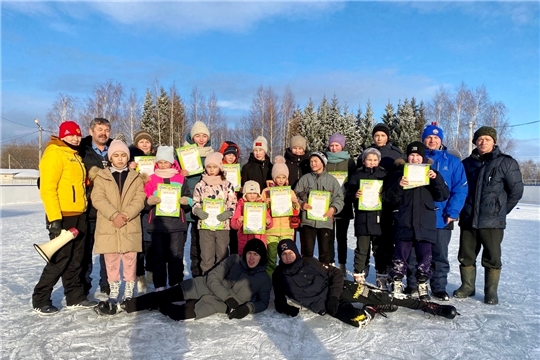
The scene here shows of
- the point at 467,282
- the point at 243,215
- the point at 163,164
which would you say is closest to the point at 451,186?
the point at 467,282

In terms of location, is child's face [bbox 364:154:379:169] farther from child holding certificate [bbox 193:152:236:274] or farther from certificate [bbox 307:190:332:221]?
child holding certificate [bbox 193:152:236:274]

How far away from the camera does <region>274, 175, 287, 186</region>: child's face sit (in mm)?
5572

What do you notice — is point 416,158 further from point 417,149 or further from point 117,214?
point 117,214

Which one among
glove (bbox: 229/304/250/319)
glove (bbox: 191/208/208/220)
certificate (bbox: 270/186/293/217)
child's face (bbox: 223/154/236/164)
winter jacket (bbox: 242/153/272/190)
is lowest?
glove (bbox: 229/304/250/319)

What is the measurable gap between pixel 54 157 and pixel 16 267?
12.2 feet

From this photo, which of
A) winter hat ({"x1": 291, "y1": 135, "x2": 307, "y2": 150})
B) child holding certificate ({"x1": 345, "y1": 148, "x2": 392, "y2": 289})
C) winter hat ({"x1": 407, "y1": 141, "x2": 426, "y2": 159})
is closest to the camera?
winter hat ({"x1": 407, "y1": 141, "x2": 426, "y2": 159})

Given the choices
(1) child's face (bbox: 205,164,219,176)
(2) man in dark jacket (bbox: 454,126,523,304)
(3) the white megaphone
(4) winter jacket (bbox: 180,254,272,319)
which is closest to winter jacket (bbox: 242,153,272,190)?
(1) child's face (bbox: 205,164,219,176)

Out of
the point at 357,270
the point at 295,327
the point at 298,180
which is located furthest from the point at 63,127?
the point at 357,270

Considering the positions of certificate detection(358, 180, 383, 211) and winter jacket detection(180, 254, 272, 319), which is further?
certificate detection(358, 180, 383, 211)

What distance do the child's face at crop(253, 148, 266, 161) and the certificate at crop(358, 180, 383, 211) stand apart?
1700 mm

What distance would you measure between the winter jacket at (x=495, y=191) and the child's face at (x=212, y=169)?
362 centimetres

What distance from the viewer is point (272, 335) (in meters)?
4.03

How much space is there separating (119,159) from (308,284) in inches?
113

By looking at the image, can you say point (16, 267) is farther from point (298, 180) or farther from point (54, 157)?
point (298, 180)
